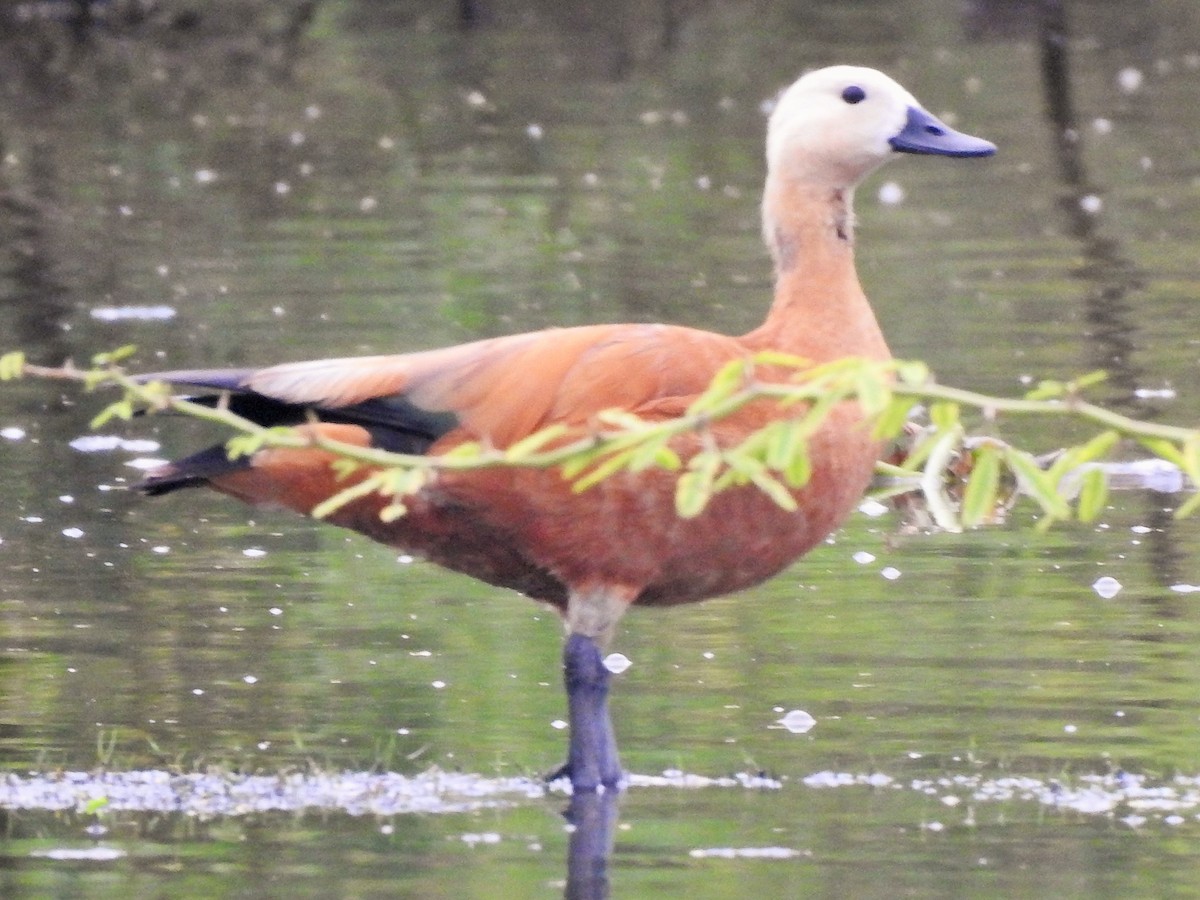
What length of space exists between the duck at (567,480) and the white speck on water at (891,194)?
38.7 feet

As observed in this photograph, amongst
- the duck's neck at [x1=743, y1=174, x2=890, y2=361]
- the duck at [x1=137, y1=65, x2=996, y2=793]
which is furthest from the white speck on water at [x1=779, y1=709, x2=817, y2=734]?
the duck's neck at [x1=743, y1=174, x2=890, y2=361]

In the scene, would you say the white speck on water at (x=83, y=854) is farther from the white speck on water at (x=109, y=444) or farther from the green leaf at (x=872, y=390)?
the white speck on water at (x=109, y=444)

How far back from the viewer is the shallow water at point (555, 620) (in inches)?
219

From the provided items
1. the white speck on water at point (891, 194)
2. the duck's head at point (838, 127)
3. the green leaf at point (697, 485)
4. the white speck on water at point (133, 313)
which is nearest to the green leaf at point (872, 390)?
the green leaf at point (697, 485)

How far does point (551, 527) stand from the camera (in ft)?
19.9

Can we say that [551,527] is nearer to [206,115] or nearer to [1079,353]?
[1079,353]

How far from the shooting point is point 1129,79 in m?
26.6

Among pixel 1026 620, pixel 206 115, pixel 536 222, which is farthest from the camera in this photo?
pixel 206 115

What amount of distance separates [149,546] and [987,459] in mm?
4164

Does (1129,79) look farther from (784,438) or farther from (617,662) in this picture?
(784,438)

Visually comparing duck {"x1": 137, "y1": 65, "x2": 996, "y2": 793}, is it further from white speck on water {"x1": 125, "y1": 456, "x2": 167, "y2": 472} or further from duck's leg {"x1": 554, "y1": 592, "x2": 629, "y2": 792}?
white speck on water {"x1": 125, "y1": 456, "x2": 167, "y2": 472}

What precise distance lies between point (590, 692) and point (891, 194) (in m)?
12.5

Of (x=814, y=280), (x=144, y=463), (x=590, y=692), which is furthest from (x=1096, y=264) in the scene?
(x=590, y=692)

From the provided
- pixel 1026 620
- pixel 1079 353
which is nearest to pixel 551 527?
pixel 1026 620
